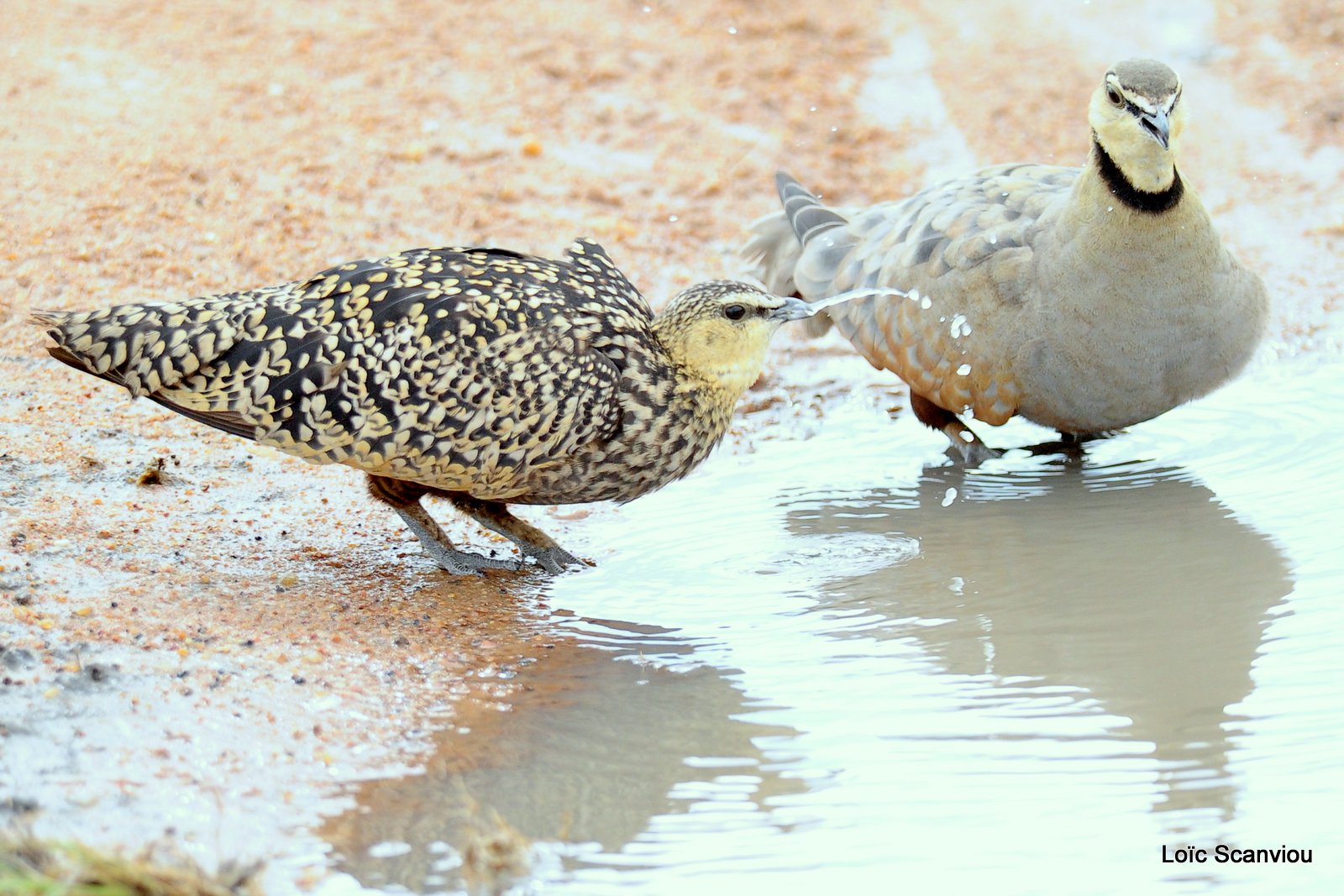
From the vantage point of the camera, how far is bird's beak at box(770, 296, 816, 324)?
15.8ft

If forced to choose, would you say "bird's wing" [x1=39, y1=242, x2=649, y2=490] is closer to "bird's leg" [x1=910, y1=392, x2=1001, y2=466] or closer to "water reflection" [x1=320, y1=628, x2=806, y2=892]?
"water reflection" [x1=320, y1=628, x2=806, y2=892]

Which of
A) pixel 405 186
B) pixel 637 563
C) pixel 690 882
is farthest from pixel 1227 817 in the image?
pixel 405 186

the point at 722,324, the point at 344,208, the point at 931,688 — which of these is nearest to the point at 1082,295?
the point at 722,324

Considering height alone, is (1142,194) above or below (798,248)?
above

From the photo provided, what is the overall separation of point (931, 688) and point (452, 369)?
163 cm

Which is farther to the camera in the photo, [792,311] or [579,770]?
[792,311]

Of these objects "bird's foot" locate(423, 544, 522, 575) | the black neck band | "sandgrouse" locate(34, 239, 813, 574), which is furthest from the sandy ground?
the black neck band

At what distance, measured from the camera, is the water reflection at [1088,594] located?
388 centimetres

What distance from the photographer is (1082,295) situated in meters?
5.42

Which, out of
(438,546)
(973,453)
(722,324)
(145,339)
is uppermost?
(722,324)

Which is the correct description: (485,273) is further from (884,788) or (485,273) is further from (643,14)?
(643,14)

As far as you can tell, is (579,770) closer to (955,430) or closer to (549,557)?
(549,557)

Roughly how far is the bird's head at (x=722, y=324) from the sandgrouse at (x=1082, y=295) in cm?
102
